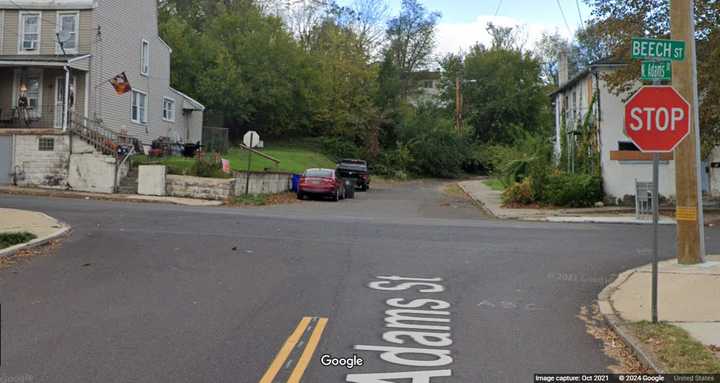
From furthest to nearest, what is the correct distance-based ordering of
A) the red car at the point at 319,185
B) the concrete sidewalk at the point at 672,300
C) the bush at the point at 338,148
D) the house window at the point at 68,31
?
the bush at the point at 338,148
the house window at the point at 68,31
the red car at the point at 319,185
the concrete sidewalk at the point at 672,300

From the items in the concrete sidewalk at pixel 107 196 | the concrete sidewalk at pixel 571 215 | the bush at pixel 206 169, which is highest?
the bush at pixel 206 169

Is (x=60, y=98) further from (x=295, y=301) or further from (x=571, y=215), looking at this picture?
(x=295, y=301)

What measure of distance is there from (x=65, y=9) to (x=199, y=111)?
464 inches

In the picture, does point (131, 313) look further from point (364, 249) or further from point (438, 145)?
point (438, 145)

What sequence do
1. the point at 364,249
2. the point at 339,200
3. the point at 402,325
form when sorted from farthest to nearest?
the point at 339,200 < the point at 364,249 < the point at 402,325

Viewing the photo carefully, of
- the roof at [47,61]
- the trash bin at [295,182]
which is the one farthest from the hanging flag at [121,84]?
the trash bin at [295,182]

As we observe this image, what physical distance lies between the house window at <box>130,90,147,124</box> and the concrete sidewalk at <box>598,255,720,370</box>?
2735cm

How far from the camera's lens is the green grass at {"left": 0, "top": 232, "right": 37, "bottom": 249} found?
13031mm

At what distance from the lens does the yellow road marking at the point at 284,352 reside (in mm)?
5931

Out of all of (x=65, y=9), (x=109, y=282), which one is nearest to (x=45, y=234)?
(x=109, y=282)

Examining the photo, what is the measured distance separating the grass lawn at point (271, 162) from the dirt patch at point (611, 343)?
21.4m

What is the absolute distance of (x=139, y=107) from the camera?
34.3m

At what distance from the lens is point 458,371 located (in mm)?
6270

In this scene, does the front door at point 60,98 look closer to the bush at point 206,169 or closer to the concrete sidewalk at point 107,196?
the concrete sidewalk at point 107,196
